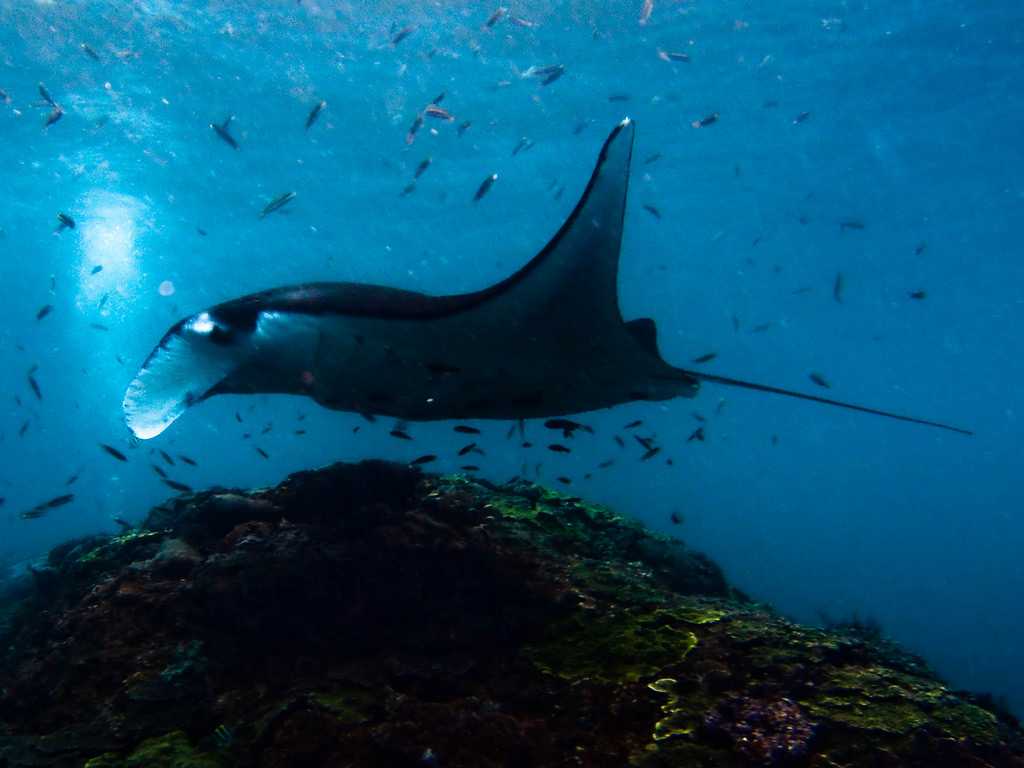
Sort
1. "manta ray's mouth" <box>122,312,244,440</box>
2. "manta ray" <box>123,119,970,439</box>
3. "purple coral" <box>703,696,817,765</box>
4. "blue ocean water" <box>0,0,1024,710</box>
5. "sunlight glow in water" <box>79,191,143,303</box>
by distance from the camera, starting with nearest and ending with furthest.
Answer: "purple coral" <box>703,696,817,765</box>, "manta ray" <box>123,119,970,439</box>, "manta ray's mouth" <box>122,312,244,440</box>, "blue ocean water" <box>0,0,1024,710</box>, "sunlight glow in water" <box>79,191,143,303</box>

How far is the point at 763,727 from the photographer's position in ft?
8.52

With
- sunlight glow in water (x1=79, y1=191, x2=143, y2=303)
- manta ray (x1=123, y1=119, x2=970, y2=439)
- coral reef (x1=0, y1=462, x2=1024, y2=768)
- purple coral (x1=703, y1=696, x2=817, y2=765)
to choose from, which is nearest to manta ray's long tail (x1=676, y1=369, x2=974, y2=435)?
manta ray (x1=123, y1=119, x2=970, y2=439)

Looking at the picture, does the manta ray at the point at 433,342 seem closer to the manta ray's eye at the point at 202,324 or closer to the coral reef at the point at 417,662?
the manta ray's eye at the point at 202,324

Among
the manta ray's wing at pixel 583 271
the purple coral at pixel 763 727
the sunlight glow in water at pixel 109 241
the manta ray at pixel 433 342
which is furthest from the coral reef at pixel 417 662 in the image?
the sunlight glow in water at pixel 109 241

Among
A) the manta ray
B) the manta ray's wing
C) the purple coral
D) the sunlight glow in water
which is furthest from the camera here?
the sunlight glow in water

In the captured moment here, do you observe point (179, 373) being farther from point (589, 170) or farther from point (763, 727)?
point (589, 170)

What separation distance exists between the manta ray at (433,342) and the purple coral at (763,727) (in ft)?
4.73

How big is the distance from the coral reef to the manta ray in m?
1.15

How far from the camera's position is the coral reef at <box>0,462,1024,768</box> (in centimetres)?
261

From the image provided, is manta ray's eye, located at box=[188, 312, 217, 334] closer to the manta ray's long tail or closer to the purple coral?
the manta ray's long tail

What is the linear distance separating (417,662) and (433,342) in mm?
1832

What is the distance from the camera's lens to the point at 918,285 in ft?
130

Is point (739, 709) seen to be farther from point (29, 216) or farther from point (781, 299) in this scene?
point (781, 299)

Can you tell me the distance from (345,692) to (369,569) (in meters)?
1.05
